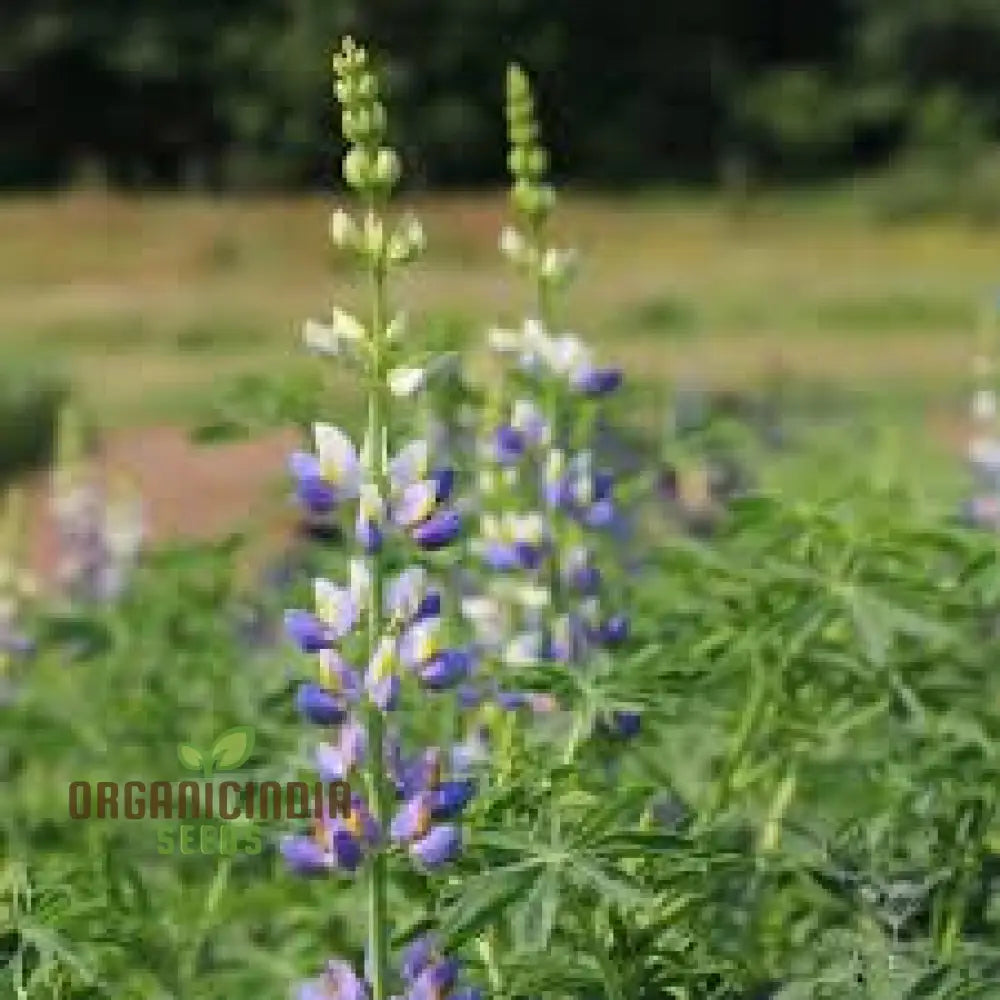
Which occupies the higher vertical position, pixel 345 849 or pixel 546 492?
pixel 345 849

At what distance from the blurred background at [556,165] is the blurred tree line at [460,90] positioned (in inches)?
1.9

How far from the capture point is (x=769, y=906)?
265 cm

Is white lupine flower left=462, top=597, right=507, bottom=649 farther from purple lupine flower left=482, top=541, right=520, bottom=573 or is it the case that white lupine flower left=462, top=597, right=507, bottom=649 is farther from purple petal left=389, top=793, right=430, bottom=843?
purple petal left=389, top=793, right=430, bottom=843

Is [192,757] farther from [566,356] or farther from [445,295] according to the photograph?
[445,295]

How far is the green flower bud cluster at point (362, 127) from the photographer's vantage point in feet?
6.75

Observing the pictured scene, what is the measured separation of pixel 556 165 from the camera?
4731 cm

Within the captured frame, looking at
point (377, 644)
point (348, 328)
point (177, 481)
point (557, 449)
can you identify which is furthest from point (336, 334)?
point (177, 481)

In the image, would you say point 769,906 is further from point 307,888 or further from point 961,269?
point 961,269

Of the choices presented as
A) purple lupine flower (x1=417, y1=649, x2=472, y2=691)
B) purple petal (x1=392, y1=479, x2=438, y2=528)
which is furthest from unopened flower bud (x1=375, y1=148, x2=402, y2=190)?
purple lupine flower (x1=417, y1=649, x2=472, y2=691)

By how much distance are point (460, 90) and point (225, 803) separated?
141ft

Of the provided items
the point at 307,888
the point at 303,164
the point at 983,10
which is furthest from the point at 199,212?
the point at 307,888

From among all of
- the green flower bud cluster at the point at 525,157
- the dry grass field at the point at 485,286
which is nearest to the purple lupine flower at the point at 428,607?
the green flower bud cluster at the point at 525,157

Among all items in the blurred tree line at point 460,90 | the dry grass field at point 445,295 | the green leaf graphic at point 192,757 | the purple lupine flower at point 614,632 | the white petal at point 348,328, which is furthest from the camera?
the blurred tree line at point 460,90

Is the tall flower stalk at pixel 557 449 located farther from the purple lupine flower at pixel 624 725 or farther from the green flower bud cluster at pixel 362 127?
the green flower bud cluster at pixel 362 127
